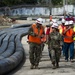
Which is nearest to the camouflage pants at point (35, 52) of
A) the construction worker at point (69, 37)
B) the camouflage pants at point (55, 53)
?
the camouflage pants at point (55, 53)

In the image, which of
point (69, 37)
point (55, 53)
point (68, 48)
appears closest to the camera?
point (55, 53)

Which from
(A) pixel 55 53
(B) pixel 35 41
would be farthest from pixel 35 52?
(A) pixel 55 53

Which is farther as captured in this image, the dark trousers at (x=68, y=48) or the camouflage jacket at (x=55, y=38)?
the dark trousers at (x=68, y=48)

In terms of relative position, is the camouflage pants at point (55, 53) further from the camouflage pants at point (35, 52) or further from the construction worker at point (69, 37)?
the construction worker at point (69, 37)

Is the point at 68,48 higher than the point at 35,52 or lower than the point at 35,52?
lower

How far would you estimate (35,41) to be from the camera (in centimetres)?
1236

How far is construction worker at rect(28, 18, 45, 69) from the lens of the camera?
40.1ft

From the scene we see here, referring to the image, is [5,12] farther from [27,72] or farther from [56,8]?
[27,72]

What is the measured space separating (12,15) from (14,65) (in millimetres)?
62952

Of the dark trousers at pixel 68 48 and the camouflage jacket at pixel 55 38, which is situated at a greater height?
the camouflage jacket at pixel 55 38

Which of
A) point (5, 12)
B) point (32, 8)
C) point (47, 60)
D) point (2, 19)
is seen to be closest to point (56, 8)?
point (32, 8)

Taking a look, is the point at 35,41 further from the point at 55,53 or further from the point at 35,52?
the point at 55,53

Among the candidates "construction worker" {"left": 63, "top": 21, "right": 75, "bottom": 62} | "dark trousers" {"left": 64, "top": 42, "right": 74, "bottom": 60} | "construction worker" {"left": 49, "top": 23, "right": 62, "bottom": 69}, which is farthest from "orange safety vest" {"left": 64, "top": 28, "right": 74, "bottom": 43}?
"construction worker" {"left": 49, "top": 23, "right": 62, "bottom": 69}

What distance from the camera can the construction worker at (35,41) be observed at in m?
12.2
